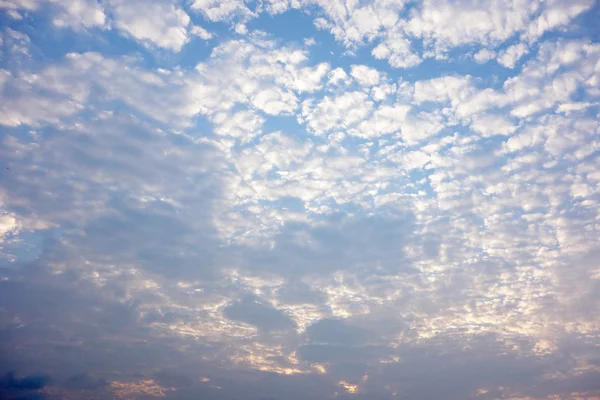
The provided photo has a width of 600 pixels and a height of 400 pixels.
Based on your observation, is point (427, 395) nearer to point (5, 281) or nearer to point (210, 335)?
point (210, 335)

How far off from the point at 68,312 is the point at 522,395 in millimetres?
55032

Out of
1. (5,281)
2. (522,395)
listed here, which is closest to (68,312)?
(5,281)

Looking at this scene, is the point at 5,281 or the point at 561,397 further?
the point at 561,397

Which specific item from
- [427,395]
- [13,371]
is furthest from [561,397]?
[13,371]

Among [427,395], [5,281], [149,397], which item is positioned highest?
[5,281]

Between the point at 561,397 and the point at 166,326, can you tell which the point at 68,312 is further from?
the point at 561,397

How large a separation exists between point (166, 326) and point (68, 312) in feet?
30.7

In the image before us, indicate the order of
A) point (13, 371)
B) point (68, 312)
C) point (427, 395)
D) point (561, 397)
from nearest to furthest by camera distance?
1. point (68, 312)
2. point (13, 371)
3. point (561, 397)
4. point (427, 395)

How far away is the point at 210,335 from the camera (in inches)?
1561

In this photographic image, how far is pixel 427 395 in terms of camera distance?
5194cm

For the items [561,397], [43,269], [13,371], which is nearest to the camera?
[43,269]

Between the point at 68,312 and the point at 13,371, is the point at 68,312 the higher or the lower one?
the higher one

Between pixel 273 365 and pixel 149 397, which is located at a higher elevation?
pixel 273 365

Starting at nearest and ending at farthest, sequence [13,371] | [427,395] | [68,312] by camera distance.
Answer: [68,312]
[13,371]
[427,395]
